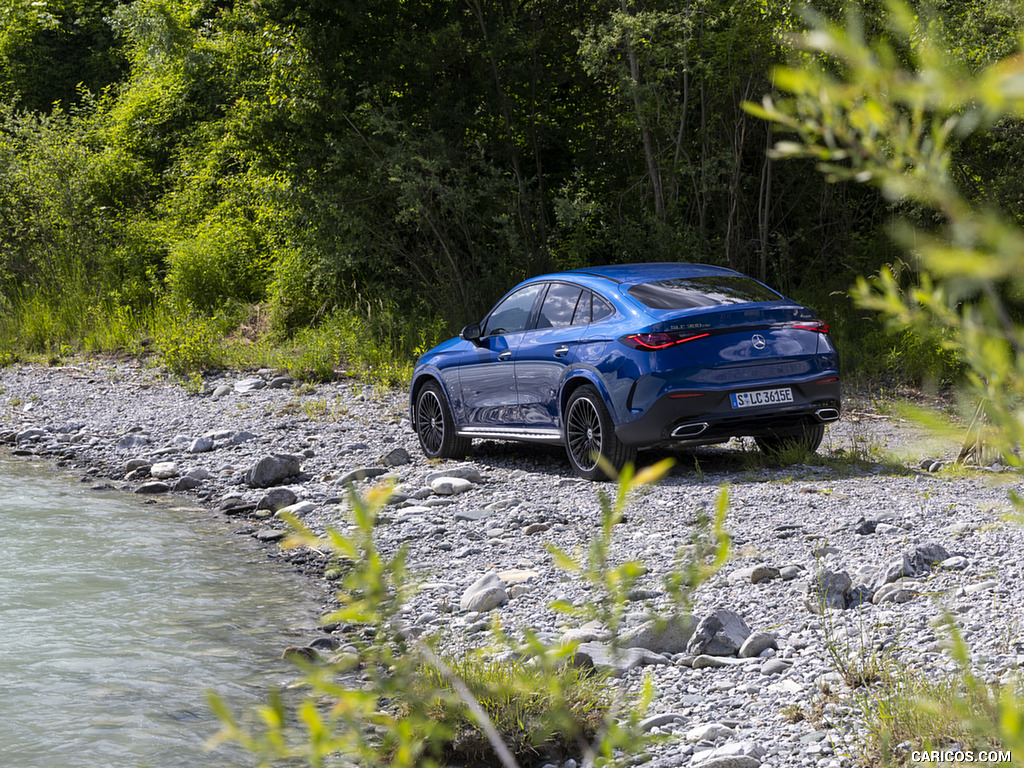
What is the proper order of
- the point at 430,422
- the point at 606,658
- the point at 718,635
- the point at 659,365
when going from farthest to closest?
the point at 430,422, the point at 659,365, the point at 718,635, the point at 606,658

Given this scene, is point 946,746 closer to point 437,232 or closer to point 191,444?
point 191,444

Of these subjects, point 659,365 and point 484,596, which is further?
point 659,365

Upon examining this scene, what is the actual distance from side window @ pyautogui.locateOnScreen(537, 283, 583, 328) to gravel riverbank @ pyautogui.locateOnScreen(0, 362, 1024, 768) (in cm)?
136

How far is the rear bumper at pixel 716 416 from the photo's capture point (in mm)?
7902

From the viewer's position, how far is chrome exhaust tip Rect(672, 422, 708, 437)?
7949 mm

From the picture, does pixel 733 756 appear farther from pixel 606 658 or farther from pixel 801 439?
pixel 801 439

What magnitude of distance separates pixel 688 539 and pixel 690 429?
134 cm

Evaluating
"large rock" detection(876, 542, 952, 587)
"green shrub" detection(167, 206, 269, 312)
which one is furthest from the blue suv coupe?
"green shrub" detection(167, 206, 269, 312)

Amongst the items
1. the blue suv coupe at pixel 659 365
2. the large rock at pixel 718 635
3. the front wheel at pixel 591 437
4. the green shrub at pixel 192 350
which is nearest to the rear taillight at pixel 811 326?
the blue suv coupe at pixel 659 365

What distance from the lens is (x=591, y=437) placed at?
Answer: 28.0ft

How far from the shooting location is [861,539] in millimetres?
6164

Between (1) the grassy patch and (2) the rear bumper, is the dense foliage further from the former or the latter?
(1) the grassy patch

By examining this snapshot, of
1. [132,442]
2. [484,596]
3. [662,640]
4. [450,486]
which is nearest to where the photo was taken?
[662,640]

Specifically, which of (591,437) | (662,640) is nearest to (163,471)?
(591,437)
